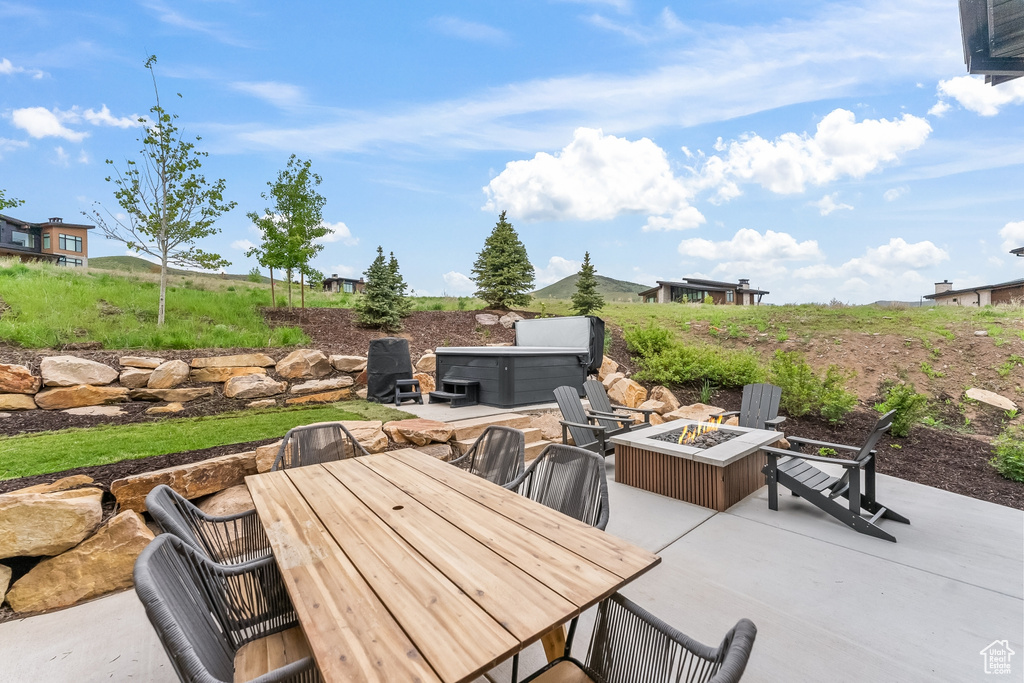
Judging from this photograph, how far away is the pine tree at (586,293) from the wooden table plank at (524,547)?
37.9 ft

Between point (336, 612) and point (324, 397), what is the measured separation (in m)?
4.88

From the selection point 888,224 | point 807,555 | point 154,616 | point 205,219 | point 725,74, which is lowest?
point 807,555

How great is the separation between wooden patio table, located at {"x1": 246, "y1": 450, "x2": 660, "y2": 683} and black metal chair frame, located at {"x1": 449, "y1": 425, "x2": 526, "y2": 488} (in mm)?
501

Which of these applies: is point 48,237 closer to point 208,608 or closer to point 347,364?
point 347,364

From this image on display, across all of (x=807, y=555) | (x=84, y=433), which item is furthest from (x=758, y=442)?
(x=84, y=433)

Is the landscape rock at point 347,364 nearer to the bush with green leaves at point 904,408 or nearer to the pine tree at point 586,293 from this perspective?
the bush with green leaves at point 904,408

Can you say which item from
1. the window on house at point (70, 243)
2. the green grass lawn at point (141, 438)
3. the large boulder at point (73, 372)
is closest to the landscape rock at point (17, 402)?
the large boulder at point (73, 372)

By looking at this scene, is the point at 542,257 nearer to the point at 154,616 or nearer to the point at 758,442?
the point at 758,442

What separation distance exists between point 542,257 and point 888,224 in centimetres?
833

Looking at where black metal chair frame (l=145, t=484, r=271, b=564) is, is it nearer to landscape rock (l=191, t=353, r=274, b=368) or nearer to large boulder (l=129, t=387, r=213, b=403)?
large boulder (l=129, t=387, r=213, b=403)

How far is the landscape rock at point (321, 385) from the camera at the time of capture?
5449 millimetres

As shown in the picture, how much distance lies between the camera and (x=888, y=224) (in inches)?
376

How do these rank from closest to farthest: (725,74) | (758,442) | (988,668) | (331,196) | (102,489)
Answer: (988,668), (102,489), (758,442), (725,74), (331,196)

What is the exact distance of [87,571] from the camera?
7.04 ft
